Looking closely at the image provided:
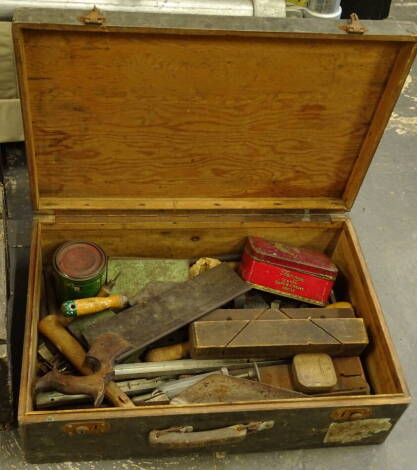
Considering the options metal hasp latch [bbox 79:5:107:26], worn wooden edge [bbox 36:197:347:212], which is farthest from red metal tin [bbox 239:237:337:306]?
metal hasp latch [bbox 79:5:107:26]

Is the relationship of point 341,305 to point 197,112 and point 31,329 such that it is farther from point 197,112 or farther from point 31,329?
point 31,329

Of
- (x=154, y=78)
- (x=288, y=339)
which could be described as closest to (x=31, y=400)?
(x=288, y=339)

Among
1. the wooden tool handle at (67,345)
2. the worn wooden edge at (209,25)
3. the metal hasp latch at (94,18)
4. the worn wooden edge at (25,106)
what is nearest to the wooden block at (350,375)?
the wooden tool handle at (67,345)

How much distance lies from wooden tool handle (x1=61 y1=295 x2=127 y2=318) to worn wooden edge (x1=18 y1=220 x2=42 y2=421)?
9 cm

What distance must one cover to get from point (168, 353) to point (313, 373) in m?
0.44

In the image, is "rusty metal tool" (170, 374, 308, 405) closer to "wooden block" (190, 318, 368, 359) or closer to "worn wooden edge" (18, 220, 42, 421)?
"wooden block" (190, 318, 368, 359)

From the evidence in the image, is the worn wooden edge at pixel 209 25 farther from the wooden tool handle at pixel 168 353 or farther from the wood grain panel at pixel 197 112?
the wooden tool handle at pixel 168 353

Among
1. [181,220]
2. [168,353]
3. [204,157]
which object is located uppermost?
[204,157]

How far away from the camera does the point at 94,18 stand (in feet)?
4.65

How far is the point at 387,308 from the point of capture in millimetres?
2242

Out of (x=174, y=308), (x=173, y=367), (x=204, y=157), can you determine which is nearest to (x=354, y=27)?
(x=204, y=157)

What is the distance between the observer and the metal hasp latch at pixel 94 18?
141 centimetres

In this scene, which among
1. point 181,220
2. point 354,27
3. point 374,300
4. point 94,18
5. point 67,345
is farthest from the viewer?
point 181,220

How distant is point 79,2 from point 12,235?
89 centimetres
